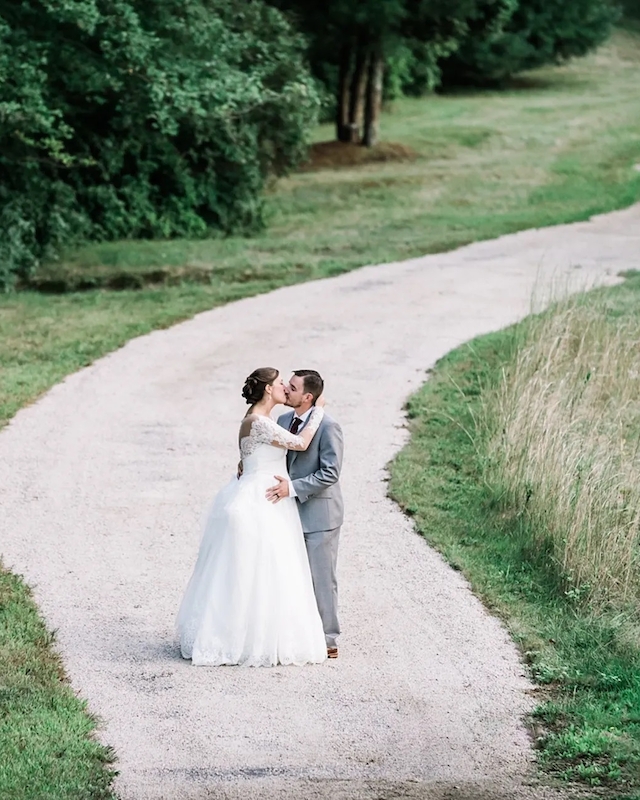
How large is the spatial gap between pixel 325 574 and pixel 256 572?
19.5 inches

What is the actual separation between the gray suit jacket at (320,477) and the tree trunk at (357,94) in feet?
90.3

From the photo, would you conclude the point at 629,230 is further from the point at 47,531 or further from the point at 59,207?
the point at 47,531

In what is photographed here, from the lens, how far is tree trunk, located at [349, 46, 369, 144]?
34.6m

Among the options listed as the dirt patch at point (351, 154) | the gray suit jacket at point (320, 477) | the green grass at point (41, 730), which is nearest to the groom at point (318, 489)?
the gray suit jacket at point (320, 477)

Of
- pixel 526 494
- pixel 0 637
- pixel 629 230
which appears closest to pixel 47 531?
pixel 0 637

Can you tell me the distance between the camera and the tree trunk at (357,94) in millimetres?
34625

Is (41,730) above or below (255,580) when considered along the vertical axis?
below

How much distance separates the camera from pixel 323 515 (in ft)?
26.1

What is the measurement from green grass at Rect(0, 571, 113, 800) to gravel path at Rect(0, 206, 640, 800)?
0.45 feet

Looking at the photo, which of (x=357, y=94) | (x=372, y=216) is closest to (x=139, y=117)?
(x=372, y=216)

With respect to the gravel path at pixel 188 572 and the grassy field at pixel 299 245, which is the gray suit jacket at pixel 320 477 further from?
the grassy field at pixel 299 245

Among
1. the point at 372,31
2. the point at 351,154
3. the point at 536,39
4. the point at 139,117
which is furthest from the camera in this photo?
the point at 536,39

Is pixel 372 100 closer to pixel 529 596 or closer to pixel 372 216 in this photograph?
pixel 372 216

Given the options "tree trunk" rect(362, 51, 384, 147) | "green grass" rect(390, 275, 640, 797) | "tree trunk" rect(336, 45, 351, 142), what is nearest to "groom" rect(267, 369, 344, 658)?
"green grass" rect(390, 275, 640, 797)
